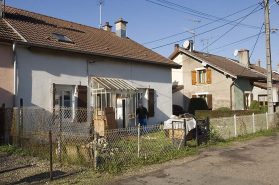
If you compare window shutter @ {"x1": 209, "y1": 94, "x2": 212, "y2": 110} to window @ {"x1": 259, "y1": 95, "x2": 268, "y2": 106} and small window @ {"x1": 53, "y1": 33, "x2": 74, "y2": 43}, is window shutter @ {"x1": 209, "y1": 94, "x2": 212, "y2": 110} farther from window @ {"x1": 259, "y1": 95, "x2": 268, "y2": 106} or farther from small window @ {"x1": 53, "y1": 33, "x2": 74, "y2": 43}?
small window @ {"x1": 53, "y1": 33, "x2": 74, "y2": 43}

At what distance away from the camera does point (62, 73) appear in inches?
455

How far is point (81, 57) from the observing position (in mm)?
12281

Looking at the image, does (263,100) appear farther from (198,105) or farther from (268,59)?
(268,59)

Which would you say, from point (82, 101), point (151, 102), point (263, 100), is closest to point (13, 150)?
point (82, 101)

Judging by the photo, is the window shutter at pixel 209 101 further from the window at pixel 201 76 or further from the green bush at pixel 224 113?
the green bush at pixel 224 113

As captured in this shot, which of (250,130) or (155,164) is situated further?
(250,130)

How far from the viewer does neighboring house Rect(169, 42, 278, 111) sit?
71.7ft

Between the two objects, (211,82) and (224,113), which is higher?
(211,82)

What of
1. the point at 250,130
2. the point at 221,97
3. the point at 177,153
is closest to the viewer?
the point at 177,153

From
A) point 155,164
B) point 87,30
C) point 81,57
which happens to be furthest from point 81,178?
point 87,30

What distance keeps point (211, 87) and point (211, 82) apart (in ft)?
1.41

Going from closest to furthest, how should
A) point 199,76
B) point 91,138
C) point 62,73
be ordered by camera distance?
point 91,138
point 62,73
point 199,76

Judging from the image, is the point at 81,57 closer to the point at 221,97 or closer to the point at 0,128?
the point at 0,128

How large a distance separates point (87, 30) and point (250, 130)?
422 inches
